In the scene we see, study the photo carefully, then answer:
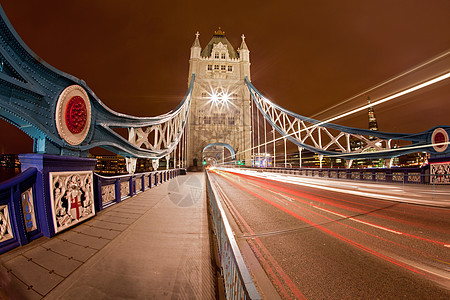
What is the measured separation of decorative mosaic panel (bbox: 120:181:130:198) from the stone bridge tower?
3357 centimetres

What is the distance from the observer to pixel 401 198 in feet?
26.4

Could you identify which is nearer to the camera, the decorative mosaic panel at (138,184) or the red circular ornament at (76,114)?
the red circular ornament at (76,114)

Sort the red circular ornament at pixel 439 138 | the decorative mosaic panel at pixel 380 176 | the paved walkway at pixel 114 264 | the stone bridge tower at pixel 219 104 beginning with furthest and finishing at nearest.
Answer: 1. the stone bridge tower at pixel 219 104
2. the decorative mosaic panel at pixel 380 176
3. the red circular ornament at pixel 439 138
4. the paved walkway at pixel 114 264

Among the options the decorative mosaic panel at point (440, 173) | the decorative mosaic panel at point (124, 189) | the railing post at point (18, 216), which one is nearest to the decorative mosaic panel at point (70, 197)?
the railing post at point (18, 216)

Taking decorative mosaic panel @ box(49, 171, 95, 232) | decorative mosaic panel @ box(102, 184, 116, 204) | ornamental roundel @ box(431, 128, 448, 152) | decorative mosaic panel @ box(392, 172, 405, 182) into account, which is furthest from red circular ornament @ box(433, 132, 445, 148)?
decorative mosaic panel @ box(49, 171, 95, 232)

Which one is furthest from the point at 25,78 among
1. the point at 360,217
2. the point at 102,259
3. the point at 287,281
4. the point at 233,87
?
the point at 233,87

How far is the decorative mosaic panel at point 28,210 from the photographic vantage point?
3.43 meters

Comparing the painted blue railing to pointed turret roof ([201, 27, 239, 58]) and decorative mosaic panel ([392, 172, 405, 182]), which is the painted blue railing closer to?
decorative mosaic panel ([392, 172, 405, 182])

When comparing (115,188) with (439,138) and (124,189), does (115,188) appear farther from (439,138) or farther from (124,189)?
(439,138)

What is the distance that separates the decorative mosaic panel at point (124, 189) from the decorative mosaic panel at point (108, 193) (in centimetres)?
58

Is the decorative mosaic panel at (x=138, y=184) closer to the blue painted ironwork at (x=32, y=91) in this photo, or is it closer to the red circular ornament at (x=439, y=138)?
the blue painted ironwork at (x=32, y=91)

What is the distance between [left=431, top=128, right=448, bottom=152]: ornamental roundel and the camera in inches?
449

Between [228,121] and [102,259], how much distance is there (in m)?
42.4

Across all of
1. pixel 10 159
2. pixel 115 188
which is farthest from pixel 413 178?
pixel 10 159
